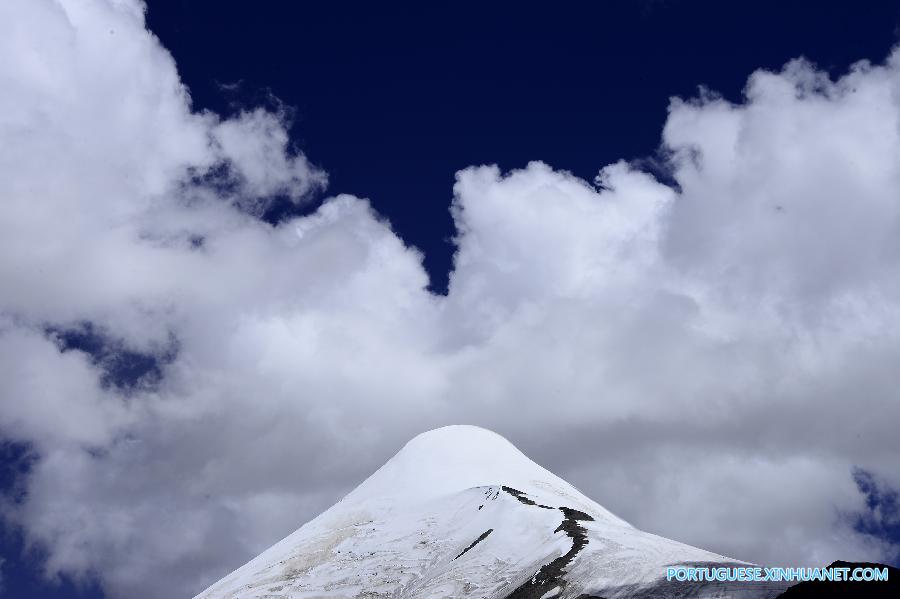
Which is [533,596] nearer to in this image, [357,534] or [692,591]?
[692,591]

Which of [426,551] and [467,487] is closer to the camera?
[426,551]

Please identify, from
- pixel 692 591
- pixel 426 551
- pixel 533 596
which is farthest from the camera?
pixel 426 551

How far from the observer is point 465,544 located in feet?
370

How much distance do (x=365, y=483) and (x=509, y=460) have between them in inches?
1107

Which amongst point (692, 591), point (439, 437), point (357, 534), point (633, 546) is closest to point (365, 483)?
point (439, 437)

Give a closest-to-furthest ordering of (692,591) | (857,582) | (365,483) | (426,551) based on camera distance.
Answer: (857,582), (692,591), (426,551), (365,483)

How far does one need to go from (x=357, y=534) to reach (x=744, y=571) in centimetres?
7541

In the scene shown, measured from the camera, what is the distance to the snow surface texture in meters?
82.9

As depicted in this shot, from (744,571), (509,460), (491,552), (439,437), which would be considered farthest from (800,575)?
(439,437)

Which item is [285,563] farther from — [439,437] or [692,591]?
[692,591]

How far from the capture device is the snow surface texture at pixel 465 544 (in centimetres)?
8294

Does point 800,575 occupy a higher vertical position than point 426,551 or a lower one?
lower

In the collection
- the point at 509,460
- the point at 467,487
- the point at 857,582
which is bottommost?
the point at 857,582

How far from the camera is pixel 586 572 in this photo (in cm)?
8281
